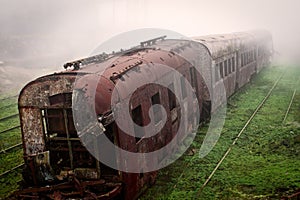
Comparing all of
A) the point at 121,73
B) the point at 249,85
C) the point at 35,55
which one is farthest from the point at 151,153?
the point at 35,55

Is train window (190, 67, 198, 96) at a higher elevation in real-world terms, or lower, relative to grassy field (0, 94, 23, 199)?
higher

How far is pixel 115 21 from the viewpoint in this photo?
175 feet

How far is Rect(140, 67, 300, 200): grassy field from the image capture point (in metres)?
9.16

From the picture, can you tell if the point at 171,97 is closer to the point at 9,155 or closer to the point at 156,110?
the point at 156,110

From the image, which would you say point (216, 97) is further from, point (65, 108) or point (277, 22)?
point (277, 22)

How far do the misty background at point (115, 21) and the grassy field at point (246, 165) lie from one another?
1217 inches

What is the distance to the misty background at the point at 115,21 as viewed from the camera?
152 feet

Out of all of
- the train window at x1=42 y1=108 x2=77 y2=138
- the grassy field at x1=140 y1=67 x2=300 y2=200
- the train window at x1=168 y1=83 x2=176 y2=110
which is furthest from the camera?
the train window at x1=168 y1=83 x2=176 y2=110

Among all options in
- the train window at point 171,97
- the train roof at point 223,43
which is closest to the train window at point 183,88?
the train window at point 171,97

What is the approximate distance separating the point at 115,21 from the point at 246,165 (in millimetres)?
A: 45378

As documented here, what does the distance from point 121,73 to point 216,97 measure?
7926 mm

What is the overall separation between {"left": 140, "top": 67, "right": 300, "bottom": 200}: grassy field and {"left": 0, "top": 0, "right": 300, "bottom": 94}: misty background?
3090cm

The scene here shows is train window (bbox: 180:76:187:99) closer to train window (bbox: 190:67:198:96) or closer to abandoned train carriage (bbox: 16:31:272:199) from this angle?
train window (bbox: 190:67:198:96)

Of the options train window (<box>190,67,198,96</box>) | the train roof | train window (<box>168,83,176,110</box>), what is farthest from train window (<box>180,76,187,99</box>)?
the train roof
